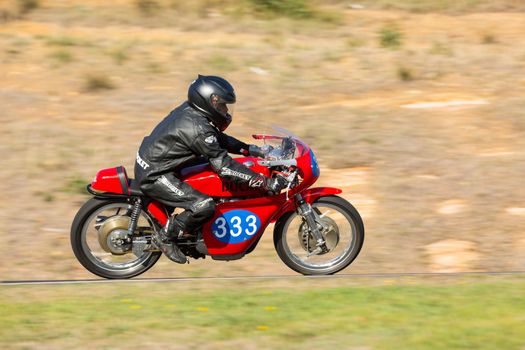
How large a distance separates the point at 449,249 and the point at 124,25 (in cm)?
1648

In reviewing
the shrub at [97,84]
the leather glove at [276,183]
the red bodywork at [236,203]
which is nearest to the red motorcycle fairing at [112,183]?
the red bodywork at [236,203]

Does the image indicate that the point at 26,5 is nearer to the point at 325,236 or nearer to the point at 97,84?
the point at 97,84

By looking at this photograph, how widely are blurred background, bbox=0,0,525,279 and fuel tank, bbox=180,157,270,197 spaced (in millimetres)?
1443

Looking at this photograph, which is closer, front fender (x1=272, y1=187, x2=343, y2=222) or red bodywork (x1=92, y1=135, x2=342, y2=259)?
red bodywork (x1=92, y1=135, x2=342, y2=259)

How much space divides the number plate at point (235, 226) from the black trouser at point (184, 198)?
20 cm

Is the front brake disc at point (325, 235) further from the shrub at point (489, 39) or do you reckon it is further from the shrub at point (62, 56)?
the shrub at point (489, 39)

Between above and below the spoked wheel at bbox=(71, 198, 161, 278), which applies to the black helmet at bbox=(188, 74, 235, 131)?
above

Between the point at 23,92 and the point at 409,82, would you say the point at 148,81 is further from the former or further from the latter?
the point at 409,82

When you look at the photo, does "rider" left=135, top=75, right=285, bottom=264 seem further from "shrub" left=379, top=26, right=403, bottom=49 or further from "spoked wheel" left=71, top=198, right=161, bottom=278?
"shrub" left=379, top=26, right=403, bottom=49

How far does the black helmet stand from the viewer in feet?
28.1

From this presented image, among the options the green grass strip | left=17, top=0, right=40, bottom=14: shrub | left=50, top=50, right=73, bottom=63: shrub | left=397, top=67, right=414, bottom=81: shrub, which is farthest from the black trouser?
left=17, top=0, right=40, bottom=14: shrub

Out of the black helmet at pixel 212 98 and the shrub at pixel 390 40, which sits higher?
the black helmet at pixel 212 98

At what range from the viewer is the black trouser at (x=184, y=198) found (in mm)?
8625

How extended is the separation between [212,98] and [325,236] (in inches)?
68.4
